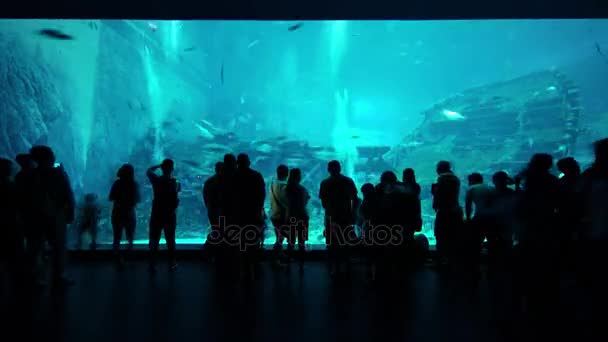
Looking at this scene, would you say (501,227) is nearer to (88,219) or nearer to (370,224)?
(370,224)

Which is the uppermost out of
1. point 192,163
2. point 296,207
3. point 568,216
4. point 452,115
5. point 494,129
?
point 452,115

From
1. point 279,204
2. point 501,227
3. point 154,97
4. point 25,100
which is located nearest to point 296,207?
point 279,204

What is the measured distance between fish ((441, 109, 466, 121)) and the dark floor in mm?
23605

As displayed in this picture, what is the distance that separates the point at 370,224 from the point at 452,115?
24618mm

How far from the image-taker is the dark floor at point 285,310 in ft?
8.48

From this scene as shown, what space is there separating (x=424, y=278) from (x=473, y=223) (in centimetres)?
84

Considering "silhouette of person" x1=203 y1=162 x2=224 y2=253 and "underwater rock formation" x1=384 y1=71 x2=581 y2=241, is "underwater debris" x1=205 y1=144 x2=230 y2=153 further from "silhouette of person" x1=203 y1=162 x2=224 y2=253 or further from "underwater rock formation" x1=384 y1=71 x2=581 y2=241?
"silhouette of person" x1=203 y1=162 x2=224 y2=253

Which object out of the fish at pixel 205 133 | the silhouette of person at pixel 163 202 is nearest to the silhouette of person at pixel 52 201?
the silhouette of person at pixel 163 202

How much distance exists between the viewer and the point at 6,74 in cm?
1248

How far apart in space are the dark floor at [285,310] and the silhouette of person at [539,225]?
33 cm

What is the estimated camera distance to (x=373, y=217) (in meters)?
4.41

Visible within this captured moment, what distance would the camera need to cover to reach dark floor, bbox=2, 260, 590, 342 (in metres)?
2.58

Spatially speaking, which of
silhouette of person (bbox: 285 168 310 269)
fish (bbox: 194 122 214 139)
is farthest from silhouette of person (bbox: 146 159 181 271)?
fish (bbox: 194 122 214 139)
